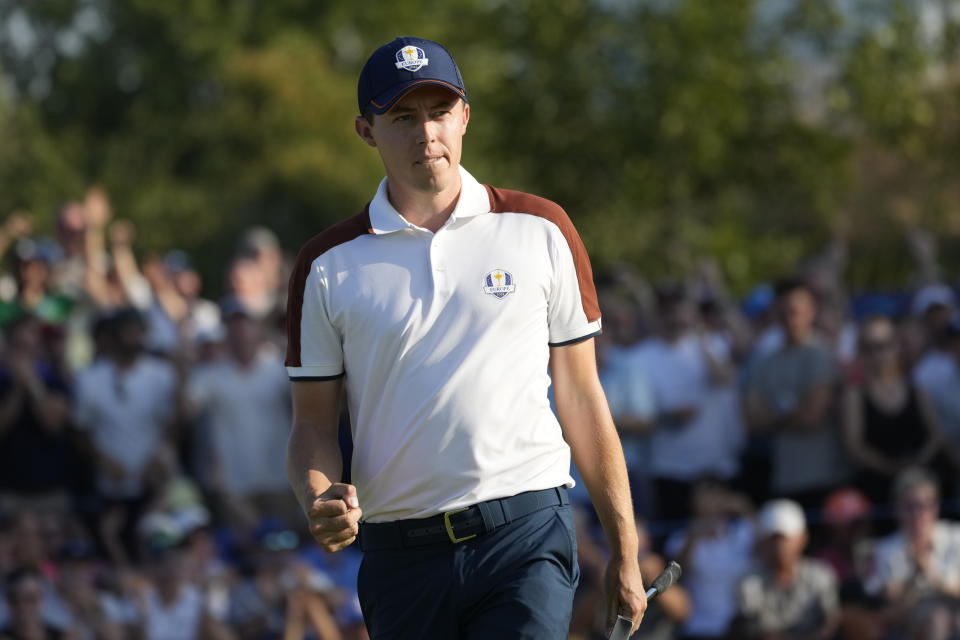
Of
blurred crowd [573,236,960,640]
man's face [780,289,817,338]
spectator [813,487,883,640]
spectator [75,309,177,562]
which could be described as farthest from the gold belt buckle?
spectator [75,309,177,562]

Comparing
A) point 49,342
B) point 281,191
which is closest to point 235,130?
point 281,191

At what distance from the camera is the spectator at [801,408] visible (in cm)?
995

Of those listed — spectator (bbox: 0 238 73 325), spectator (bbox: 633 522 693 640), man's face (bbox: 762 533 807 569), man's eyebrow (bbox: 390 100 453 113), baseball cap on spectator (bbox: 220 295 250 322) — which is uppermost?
man's eyebrow (bbox: 390 100 453 113)

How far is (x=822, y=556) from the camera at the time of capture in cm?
976

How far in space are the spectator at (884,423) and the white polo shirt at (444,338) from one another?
566 cm

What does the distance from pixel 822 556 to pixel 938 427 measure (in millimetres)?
1163

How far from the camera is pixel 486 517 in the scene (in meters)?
4.42

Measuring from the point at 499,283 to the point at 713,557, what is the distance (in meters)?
5.57

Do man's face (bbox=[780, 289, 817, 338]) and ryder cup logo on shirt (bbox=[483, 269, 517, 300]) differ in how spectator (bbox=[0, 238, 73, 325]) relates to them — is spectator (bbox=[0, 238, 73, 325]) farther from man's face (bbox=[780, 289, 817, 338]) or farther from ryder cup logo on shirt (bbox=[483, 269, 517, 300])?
ryder cup logo on shirt (bbox=[483, 269, 517, 300])

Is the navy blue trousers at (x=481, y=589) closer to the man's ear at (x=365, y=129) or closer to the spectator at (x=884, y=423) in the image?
the man's ear at (x=365, y=129)

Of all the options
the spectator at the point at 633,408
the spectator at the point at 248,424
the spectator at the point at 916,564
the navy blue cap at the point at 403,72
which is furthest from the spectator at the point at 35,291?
the navy blue cap at the point at 403,72

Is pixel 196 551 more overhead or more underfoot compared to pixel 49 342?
more underfoot

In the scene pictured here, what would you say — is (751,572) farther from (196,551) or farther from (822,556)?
(196,551)

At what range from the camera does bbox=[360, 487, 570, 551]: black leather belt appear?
4422mm
